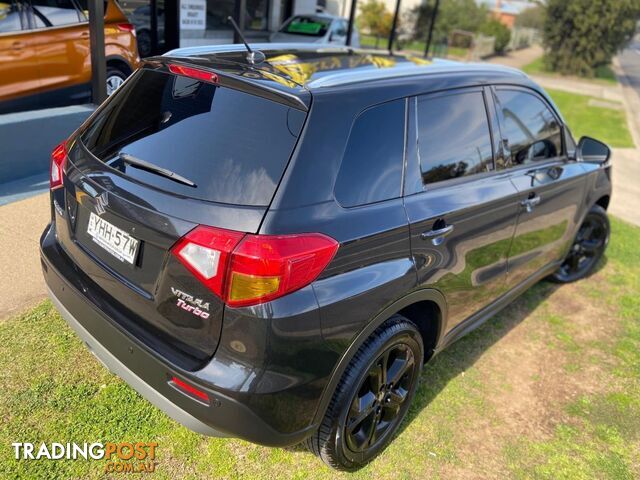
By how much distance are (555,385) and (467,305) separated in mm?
997

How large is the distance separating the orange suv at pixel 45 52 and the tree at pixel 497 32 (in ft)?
98.9

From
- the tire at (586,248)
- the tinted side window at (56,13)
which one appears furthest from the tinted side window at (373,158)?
the tinted side window at (56,13)

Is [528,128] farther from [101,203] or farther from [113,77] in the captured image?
[113,77]

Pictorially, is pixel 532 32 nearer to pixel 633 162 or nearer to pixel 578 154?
pixel 633 162

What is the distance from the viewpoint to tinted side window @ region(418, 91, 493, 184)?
2600 millimetres

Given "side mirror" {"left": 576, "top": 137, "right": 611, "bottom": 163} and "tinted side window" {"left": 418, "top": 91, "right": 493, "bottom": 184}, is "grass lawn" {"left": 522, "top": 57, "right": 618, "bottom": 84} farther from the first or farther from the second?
"tinted side window" {"left": 418, "top": 91, "right": 493, "bottom": 184}

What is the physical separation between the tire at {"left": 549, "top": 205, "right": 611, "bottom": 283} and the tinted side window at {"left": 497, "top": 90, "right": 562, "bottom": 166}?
1.14 metres

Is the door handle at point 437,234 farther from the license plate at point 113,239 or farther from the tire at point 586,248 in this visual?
the tire at point 586,248

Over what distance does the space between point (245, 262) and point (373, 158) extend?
76cm

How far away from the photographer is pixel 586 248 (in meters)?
5.00

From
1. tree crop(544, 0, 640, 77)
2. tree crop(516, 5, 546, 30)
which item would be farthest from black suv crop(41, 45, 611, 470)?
tree crop(516, 5, 546, 30)

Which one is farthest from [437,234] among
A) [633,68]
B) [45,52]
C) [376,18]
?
[633,68]

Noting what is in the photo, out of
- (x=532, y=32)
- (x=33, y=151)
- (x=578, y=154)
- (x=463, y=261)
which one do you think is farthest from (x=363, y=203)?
(x=532, y=32)

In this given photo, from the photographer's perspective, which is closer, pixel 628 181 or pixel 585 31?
pixel 628 181
